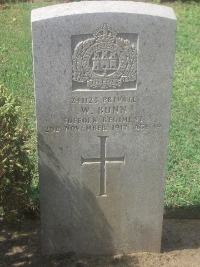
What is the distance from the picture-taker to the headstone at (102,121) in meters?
3.79

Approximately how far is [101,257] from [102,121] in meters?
1.29

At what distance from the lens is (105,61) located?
3904mm

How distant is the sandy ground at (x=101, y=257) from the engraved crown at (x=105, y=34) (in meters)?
1.92

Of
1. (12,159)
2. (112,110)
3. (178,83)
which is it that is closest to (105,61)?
(112,110)

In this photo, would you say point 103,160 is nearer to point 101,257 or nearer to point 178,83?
point 101,257

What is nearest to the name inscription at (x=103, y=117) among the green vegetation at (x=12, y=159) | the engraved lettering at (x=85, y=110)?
the engraved lettering at (x=85, y=110)

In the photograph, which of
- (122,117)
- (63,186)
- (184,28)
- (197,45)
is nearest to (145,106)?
(122,117)

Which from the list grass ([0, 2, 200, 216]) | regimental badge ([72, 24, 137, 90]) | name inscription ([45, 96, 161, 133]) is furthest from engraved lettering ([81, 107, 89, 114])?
grass ([0, 2, 200, 216])

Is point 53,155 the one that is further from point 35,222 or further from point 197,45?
point 197,45

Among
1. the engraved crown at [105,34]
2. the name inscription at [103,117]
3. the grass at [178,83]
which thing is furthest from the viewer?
the grass at [178,83]

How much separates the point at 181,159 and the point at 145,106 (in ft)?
7.25

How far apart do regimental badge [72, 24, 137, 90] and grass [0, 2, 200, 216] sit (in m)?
1.86

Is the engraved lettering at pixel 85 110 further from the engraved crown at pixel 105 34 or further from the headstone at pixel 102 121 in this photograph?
the engraved crown at pixel 105 34

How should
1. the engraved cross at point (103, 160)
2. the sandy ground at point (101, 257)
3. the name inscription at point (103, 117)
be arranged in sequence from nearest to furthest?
1. the name inscription at point (103, 117)
2. the engraved cross at point (103, 160)
3. the sandy ground at point (101, 257)
